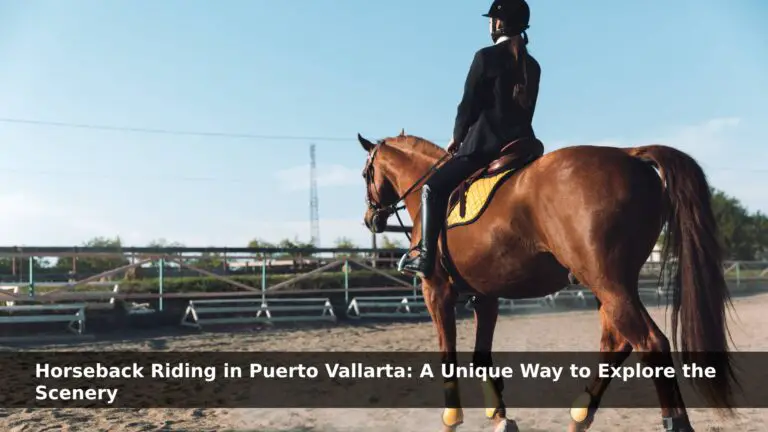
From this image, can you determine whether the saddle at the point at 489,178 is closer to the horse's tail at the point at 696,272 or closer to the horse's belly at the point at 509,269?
the horse's belly at the point at 509,269

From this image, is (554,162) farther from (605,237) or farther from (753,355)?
(753,355)

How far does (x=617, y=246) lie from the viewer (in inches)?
148

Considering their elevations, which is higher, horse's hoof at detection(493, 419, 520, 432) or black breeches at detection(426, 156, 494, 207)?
black breeches at detection(426, 156, 494, 207)

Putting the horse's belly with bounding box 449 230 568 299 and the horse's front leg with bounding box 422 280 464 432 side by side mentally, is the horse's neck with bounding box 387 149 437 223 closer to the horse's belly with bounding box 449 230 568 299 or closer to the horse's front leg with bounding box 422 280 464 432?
the horse's front leg with bounding box 422 280 464 432

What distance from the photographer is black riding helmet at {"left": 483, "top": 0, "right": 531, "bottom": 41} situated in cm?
485

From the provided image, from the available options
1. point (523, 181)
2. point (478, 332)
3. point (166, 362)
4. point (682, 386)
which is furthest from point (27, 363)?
point (682, 386)

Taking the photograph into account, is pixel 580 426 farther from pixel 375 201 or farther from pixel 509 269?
pixel 375 201

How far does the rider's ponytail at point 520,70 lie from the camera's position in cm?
472

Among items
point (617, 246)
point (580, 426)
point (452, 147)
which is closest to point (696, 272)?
point (617, 246)

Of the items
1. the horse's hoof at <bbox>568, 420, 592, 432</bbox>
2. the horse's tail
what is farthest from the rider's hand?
the horse's hoof at <bbox>568, 420, 592, 432</bbox>

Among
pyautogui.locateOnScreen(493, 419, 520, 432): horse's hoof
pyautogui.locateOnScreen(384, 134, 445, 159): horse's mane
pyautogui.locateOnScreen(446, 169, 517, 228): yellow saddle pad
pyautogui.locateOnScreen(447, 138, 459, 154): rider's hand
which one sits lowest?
pyautogui.locateOnScreen(493, 419, 520, 432): horse's hoof

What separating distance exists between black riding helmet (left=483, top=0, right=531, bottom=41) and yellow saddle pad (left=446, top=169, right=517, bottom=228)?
1173mm

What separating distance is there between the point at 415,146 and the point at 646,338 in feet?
9.83

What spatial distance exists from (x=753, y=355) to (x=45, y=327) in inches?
507
